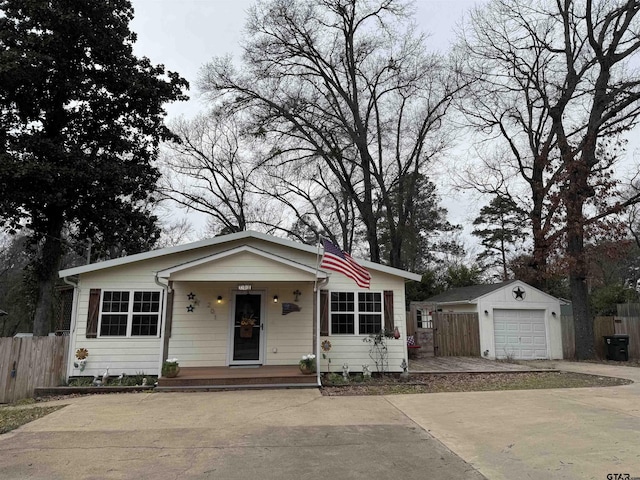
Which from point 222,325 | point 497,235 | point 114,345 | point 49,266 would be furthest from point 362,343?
point 497,235

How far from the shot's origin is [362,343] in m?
10.8

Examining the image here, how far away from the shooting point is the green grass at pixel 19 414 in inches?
246

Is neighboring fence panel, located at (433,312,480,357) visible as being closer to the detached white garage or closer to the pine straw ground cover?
the detached white garage

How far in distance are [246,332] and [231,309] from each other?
2.34ft

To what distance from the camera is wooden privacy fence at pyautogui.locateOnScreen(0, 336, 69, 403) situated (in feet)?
29.2

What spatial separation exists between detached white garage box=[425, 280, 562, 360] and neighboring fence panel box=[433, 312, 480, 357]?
264mm

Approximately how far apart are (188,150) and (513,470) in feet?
71.9

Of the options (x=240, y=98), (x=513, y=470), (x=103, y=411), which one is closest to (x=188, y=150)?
(x=240, y=98)

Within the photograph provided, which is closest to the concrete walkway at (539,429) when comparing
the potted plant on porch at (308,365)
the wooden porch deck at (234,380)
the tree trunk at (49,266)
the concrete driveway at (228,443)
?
the concrete driveway at (228,443)

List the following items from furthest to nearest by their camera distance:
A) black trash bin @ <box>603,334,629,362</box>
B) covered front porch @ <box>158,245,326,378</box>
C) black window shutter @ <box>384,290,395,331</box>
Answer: black trash bin @ <box>603,334,629,362</box>, black window shutter @ <box>384,290,395,331</box>, covered front porch @ <box>158,245,326,378</box>

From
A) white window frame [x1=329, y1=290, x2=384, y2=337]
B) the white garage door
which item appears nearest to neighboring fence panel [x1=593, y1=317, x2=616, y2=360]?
the white garage door

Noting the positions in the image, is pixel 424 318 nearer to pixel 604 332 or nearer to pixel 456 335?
pixel 456 335

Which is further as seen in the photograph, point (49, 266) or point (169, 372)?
point (49, 266)

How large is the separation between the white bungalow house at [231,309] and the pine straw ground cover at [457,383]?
0.91m
